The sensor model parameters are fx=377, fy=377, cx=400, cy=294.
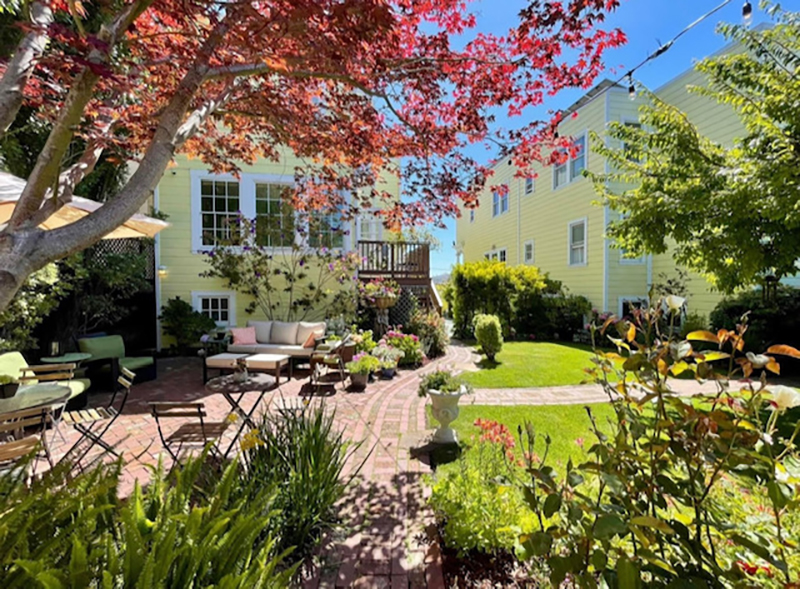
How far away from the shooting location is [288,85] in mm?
4309

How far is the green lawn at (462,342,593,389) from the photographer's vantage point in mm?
7043

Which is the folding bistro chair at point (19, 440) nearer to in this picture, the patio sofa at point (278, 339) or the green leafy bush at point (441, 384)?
the green leafy bush at point (441, 384)

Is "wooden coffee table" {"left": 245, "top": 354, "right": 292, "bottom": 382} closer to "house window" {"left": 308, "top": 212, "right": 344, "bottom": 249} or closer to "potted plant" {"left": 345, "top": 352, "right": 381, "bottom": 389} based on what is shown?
"potted plant" {"left": 345, "top": 352, "right": 381, "bottom": 389}

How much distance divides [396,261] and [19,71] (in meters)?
10.2

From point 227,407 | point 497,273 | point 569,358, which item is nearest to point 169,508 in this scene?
point 227,407

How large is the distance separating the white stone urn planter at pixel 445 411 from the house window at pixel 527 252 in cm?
1285

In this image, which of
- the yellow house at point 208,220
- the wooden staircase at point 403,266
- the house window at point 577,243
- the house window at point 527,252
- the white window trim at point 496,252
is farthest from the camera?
the white window trim at point 496,252

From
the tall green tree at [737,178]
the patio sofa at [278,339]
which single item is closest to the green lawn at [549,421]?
the tall green tree at [737,178]

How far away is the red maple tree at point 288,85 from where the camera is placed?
230cm

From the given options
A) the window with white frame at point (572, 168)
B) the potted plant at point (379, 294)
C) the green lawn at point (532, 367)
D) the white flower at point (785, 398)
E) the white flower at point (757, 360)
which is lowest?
the green lawn at point (532, 367)

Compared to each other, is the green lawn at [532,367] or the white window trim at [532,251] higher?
the white window trim at [532,251]

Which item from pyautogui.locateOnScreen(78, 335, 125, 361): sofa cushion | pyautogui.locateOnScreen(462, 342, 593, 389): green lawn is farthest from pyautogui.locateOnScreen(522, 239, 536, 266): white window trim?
pyautogui.locateOnScreen(78, 335, 125, 361): sofa cushion

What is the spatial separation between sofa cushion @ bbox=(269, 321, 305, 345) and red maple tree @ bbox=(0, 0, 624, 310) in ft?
15.2

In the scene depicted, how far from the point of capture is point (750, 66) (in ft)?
16.1
